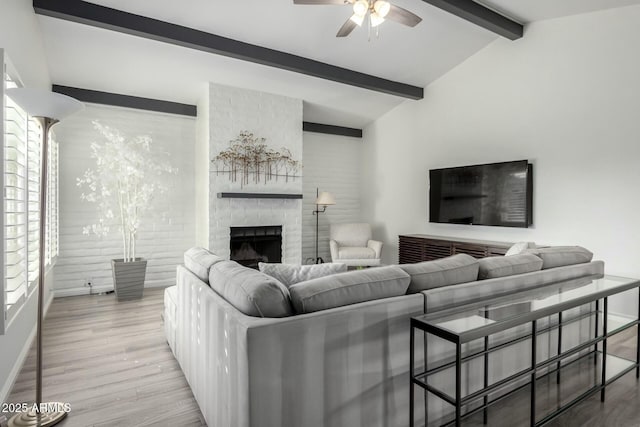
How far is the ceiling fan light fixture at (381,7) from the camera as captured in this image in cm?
266

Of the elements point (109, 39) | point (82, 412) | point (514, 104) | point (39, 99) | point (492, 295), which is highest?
point (109, 39)

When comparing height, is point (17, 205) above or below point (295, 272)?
above

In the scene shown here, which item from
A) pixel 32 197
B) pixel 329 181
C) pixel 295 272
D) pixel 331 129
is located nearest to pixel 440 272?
pixel 295 272

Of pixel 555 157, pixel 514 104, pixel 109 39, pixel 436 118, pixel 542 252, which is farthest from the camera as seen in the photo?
pixel 436 118

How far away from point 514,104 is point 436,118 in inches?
48.1

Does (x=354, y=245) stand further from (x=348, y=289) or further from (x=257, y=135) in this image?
(x=348, y=289)

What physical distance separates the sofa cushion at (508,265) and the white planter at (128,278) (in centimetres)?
391

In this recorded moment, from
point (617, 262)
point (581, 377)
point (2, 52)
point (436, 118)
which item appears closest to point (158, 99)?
point (2, 52)

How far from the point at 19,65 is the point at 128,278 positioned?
2562 millimetres

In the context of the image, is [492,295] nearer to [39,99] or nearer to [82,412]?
[82,412]

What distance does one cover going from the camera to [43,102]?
1847 mm

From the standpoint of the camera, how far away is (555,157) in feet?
14.0

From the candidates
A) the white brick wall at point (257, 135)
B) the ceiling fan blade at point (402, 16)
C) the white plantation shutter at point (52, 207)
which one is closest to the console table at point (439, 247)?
the white brick wall at point (257, 135)

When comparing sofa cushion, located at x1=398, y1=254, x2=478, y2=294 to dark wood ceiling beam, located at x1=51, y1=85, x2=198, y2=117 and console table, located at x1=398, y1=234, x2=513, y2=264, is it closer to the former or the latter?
console table, located at x1=398, y1=234, x2=513, y2=264
